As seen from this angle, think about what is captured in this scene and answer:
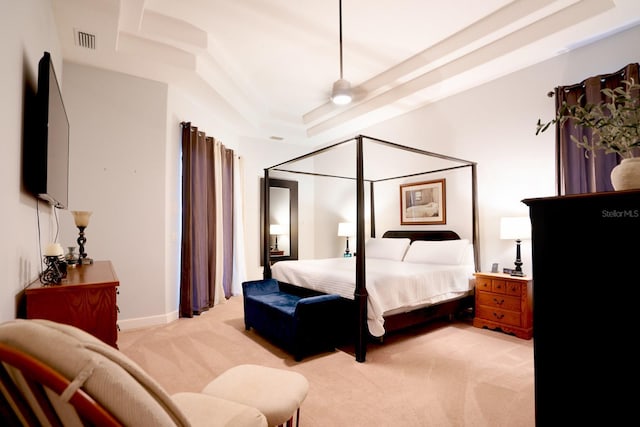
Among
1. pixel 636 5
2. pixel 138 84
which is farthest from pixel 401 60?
pixel 138 84

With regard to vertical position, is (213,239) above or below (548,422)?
above

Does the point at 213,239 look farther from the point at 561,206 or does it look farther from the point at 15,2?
the point at 561,206

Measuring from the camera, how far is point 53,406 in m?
0.58

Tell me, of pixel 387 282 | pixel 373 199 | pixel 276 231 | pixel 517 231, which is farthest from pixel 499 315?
pixel 276 231

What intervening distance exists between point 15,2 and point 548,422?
2.99 meters

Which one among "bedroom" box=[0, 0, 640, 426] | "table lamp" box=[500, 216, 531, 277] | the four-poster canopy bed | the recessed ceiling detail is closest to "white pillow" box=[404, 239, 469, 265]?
the four-poster canopy bed

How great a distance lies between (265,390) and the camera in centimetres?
140

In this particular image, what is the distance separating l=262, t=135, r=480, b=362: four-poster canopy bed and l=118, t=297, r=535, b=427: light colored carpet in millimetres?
249

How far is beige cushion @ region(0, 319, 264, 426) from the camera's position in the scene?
1.81 ft

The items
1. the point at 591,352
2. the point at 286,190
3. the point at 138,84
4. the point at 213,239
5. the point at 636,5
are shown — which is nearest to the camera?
the point at 591,352

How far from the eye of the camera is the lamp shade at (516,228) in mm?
3336

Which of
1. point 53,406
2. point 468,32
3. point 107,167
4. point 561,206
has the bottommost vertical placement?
point 53,406

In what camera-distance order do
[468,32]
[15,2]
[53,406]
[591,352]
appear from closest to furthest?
[53,406] → [591,352] → [15,2] → [468,32]

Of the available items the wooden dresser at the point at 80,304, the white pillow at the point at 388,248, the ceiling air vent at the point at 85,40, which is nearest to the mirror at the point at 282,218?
the white pillow at the point at 388,248
